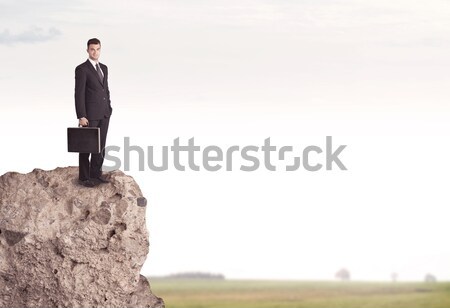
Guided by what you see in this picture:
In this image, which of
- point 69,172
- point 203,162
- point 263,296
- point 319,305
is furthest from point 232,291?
point 69,172

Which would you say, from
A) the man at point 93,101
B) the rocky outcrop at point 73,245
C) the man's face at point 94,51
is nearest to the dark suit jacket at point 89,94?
the man at point 93,101

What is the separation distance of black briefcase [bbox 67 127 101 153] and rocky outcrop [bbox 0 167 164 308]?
2.10 feet

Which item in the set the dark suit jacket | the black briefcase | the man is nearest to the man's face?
the man

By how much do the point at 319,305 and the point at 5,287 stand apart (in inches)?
320

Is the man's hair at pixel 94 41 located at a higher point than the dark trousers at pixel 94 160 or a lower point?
higher

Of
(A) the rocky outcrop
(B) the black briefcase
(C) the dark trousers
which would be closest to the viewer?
(B) the black briefcase

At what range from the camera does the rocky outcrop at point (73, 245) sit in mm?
13594

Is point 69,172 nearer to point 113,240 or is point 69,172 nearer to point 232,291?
point 113,240

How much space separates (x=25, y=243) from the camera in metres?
13.6

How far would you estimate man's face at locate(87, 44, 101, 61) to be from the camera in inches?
539

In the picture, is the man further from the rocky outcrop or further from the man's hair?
the rocky outcrop

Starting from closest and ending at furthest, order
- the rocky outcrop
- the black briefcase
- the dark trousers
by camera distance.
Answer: the black briefcase
the rocky outcrop
the dark trousers

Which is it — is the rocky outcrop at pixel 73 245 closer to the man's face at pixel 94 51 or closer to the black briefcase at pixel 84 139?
the black briefcase at pixel 84 139

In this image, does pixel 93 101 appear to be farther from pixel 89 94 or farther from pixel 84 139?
pixel 84 139
